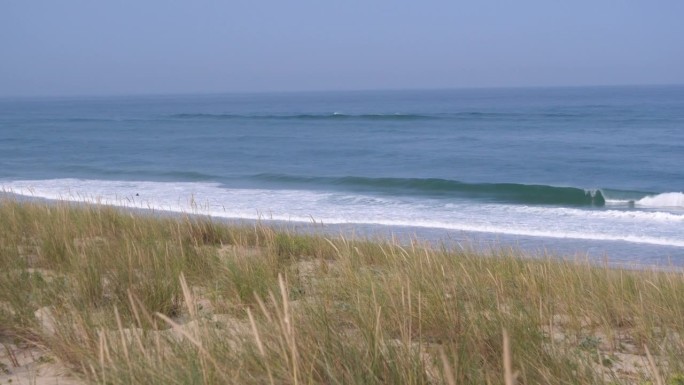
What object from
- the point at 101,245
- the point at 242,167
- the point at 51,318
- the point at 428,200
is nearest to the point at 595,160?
the point at 428,200

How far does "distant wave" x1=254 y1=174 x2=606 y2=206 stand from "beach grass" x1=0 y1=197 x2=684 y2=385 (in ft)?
48.9

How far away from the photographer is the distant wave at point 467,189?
21.9 metres

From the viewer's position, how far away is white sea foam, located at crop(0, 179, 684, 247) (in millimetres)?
16312

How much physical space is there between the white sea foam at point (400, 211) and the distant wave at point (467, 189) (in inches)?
61.9

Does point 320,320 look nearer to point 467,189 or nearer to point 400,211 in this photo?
point 400,211

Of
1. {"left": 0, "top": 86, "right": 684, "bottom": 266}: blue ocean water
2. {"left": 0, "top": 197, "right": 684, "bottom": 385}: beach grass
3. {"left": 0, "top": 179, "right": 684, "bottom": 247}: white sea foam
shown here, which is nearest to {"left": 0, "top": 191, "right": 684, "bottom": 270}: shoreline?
{"left": 0, "top": 86, "right": 684, "bottom": 266}: blue ocean water

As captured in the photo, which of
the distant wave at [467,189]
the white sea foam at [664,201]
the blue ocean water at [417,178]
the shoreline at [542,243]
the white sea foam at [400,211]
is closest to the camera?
the shoreline at [542,243]

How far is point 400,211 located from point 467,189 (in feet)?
16.9

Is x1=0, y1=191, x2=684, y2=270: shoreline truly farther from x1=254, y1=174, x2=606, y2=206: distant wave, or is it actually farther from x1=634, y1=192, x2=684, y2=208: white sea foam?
x1=634, y1=192, x2=684, y2=208: white sea foam

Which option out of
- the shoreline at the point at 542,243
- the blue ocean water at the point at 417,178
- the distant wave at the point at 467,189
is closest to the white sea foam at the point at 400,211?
the blue ocean water at the point at 417,178

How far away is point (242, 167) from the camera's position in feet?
96.1

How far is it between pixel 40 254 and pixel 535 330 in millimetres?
4698

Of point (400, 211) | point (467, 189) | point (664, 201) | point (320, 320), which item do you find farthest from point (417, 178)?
point (320, 320)

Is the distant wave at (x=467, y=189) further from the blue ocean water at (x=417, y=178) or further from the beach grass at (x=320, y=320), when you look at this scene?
the beach grass at (x=320, y=320)
